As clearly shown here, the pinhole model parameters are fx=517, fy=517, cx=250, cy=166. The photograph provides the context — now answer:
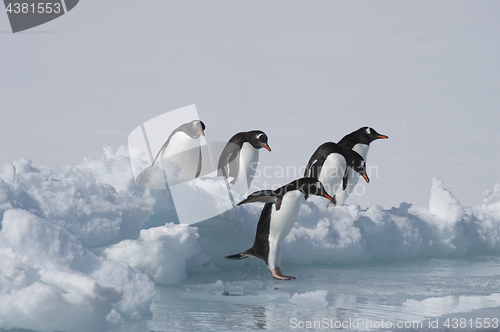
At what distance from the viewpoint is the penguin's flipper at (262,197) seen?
14.4 feet

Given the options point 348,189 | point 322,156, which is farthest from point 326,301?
point 348,189

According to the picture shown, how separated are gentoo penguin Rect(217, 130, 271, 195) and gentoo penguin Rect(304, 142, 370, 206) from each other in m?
0.65

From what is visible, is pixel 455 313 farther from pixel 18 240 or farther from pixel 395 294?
pixel 18 240

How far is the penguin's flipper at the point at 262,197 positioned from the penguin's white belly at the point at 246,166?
2004 mm

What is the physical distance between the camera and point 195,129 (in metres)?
6.40

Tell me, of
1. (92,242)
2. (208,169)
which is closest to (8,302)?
(92,242)

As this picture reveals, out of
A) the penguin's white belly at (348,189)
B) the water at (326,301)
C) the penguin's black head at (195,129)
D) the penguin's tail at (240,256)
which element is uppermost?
the penguin's black head at (195,129)

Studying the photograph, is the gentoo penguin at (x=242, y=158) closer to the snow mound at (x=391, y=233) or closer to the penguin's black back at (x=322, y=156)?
the penguin's black back at (x=322, y=156)

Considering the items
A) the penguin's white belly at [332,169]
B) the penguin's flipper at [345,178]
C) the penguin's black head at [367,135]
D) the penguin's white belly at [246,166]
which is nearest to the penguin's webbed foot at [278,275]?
the penguin's white belly at [332,169]

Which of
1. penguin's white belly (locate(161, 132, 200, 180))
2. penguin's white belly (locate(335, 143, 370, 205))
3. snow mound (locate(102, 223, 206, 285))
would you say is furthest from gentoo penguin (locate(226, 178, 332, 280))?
penguin's white belly (locate(335, 143, 370, 205))

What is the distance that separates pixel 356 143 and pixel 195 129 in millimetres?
2292

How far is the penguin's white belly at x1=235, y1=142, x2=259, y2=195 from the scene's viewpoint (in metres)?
6.54

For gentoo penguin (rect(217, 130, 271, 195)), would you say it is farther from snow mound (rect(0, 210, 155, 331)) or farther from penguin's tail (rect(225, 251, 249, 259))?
snow mound (rect(0, 210, 155, 331))

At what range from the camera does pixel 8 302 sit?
272 centimetres
